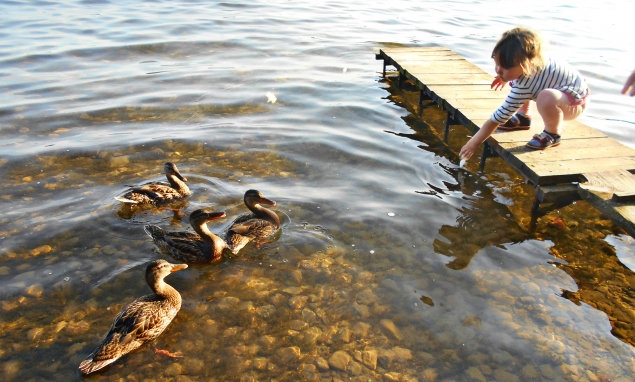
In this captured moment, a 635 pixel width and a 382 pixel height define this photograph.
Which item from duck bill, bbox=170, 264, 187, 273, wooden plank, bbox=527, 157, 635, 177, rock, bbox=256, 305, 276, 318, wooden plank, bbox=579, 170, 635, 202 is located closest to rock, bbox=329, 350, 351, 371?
rock, bbox=256, 305, 276, 318

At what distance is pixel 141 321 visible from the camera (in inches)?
197

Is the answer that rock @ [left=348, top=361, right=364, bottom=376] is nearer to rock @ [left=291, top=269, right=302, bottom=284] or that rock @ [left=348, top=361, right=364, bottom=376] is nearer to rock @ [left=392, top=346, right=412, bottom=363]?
rock @ [left=392, top=346, right=412, bottom=363]

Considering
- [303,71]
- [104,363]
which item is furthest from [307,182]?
[303,71]

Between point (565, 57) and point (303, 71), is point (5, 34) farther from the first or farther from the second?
point (565, 57)

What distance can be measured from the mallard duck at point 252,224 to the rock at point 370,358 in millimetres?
2154

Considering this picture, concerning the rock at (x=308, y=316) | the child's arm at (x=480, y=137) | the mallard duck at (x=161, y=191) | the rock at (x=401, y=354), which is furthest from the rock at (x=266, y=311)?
the child's arm at (x=480, y=137)

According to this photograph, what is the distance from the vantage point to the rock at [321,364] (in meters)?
4.94

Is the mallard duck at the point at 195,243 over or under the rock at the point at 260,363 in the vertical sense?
over

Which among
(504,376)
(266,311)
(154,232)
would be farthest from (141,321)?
(504,376)

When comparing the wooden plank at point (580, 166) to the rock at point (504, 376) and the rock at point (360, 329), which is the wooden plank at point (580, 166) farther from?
the rock at point (360, 329)

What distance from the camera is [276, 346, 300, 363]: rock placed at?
5.02 meters

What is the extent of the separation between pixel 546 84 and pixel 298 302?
4506mm

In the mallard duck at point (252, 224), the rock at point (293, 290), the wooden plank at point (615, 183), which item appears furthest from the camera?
the mallard duck at point (252, 224)

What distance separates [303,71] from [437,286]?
8.77m
